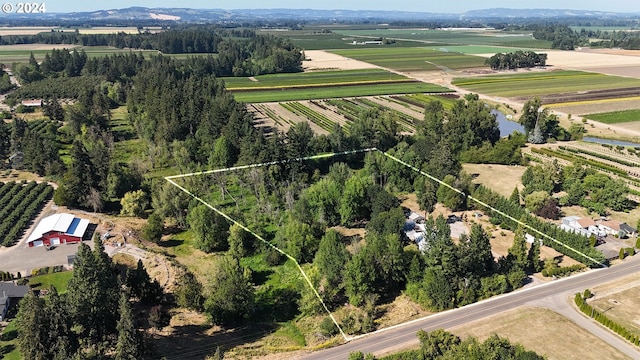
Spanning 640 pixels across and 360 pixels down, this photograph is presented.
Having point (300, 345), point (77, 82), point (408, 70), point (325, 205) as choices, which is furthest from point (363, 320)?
point (408, 70)

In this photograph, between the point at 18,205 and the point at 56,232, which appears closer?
the point at 56,232

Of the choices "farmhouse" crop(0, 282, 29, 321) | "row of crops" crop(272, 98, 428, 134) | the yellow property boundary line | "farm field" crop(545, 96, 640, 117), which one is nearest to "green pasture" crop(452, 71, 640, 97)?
"farm field" crop(545, 96, 640, 117)

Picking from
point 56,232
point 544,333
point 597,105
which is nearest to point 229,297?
point 56,232

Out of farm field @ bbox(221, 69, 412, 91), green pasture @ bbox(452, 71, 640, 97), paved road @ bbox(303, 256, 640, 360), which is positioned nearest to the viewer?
paved road @ bbox(303, 256, 640, 360)

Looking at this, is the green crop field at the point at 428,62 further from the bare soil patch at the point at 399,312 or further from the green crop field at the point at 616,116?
the bare soil patch at the point at 399,312

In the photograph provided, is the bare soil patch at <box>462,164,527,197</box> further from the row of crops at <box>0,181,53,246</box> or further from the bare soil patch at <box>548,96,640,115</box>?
the row of crops at <box>0,181,53,246</box>

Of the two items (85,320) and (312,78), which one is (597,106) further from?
(85,320)

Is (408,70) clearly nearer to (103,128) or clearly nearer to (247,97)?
(247,97)
